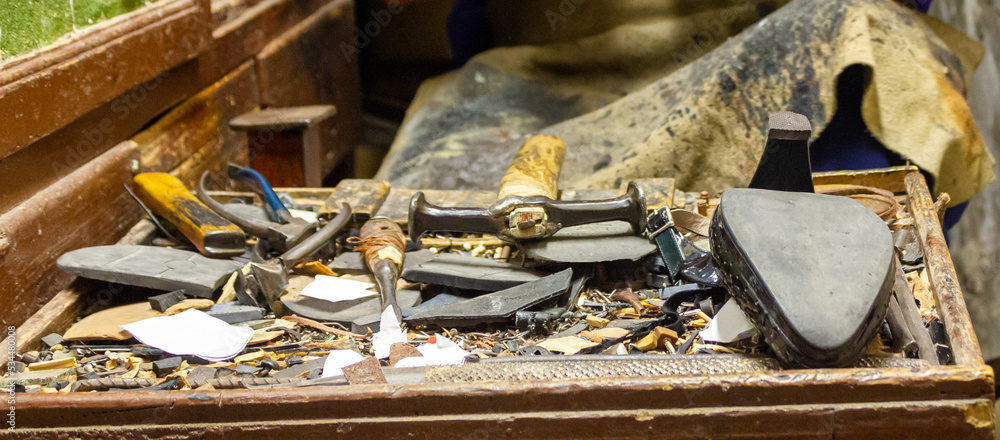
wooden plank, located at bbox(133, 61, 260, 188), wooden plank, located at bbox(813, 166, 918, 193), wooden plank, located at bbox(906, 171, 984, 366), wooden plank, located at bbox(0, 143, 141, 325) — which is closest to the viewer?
wooden plank, located at bbox(906, 171, 984, 366)

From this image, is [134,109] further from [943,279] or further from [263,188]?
[943,279]

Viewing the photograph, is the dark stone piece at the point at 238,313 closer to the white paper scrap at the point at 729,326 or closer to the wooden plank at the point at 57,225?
the wooden plank at the point at 57,225

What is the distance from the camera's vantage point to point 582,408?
118 cm

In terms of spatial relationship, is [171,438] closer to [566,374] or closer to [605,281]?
[566,374]

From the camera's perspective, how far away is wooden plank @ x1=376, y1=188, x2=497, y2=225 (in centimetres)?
214

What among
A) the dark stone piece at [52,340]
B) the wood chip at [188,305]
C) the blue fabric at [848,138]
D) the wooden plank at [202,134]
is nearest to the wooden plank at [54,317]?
the dark stone piece at [52,340]

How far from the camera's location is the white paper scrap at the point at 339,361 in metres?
1.40

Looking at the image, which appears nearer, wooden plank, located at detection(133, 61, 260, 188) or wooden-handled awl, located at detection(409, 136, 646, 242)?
wooden-handled awl, located at detection(409, 136, 646, 242)

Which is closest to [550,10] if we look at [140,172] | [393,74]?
[393,74]

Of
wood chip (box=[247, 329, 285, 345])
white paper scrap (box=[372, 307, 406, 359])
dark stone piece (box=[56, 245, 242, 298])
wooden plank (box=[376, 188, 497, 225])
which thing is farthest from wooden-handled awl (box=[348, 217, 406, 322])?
dark stone piece (box=[56, 245, 242, 298])

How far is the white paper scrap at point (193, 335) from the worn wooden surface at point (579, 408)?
0.92ft

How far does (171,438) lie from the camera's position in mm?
1227

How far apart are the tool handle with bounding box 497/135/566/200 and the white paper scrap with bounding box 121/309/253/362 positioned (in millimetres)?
756

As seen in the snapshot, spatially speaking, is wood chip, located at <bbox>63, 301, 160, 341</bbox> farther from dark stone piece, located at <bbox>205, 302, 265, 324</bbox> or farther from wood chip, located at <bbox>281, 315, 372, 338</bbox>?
wood chip, located at <bbox>281, 315, 372, 338</bbox>
